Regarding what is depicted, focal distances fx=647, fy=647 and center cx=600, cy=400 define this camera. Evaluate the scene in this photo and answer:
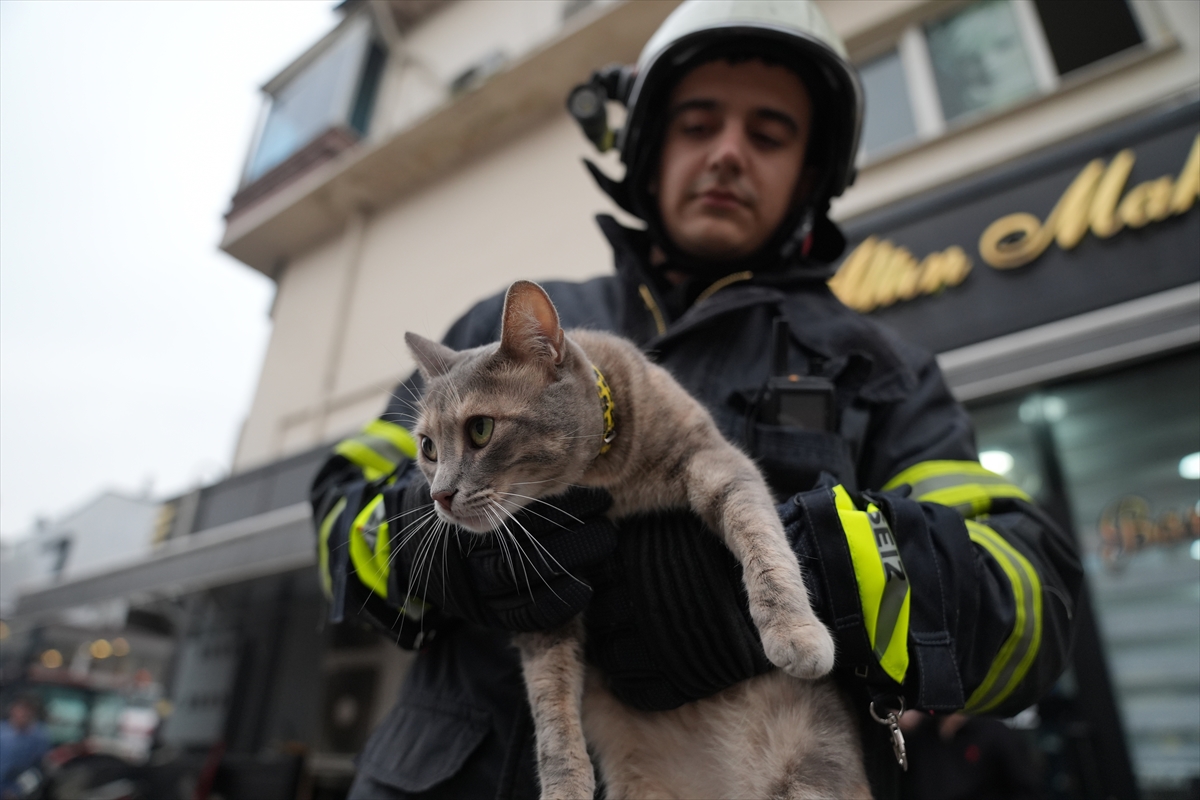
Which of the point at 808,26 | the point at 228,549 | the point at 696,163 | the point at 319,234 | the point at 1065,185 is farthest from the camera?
the point at 319,234

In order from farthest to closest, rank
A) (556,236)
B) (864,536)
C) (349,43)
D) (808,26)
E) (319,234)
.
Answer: (319,234) → (349,43) → (556,236) → (808,26) → (864,536)

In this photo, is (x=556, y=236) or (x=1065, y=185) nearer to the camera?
(x=1065, y=185)

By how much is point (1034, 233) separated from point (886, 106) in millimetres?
2588

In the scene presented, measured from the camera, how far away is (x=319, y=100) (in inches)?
393

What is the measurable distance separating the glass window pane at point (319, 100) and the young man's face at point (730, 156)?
8598mm

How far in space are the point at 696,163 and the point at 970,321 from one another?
3.18 m

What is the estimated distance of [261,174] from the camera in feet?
36.4

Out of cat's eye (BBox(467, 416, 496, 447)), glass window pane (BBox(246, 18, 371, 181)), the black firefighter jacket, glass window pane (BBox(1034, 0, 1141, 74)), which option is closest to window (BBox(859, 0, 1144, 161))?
glass window pane (BBox(1034, 0, 1141, 74))

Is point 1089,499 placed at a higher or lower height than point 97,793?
higher

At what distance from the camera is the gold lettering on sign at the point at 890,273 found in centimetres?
468

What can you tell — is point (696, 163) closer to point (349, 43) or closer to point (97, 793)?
point (97, 793)

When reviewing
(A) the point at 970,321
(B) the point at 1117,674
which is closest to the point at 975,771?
(B) the point at 1117,674

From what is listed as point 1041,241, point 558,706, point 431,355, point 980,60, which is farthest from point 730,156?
point 980,60

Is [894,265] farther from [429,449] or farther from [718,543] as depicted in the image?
[429,449]
